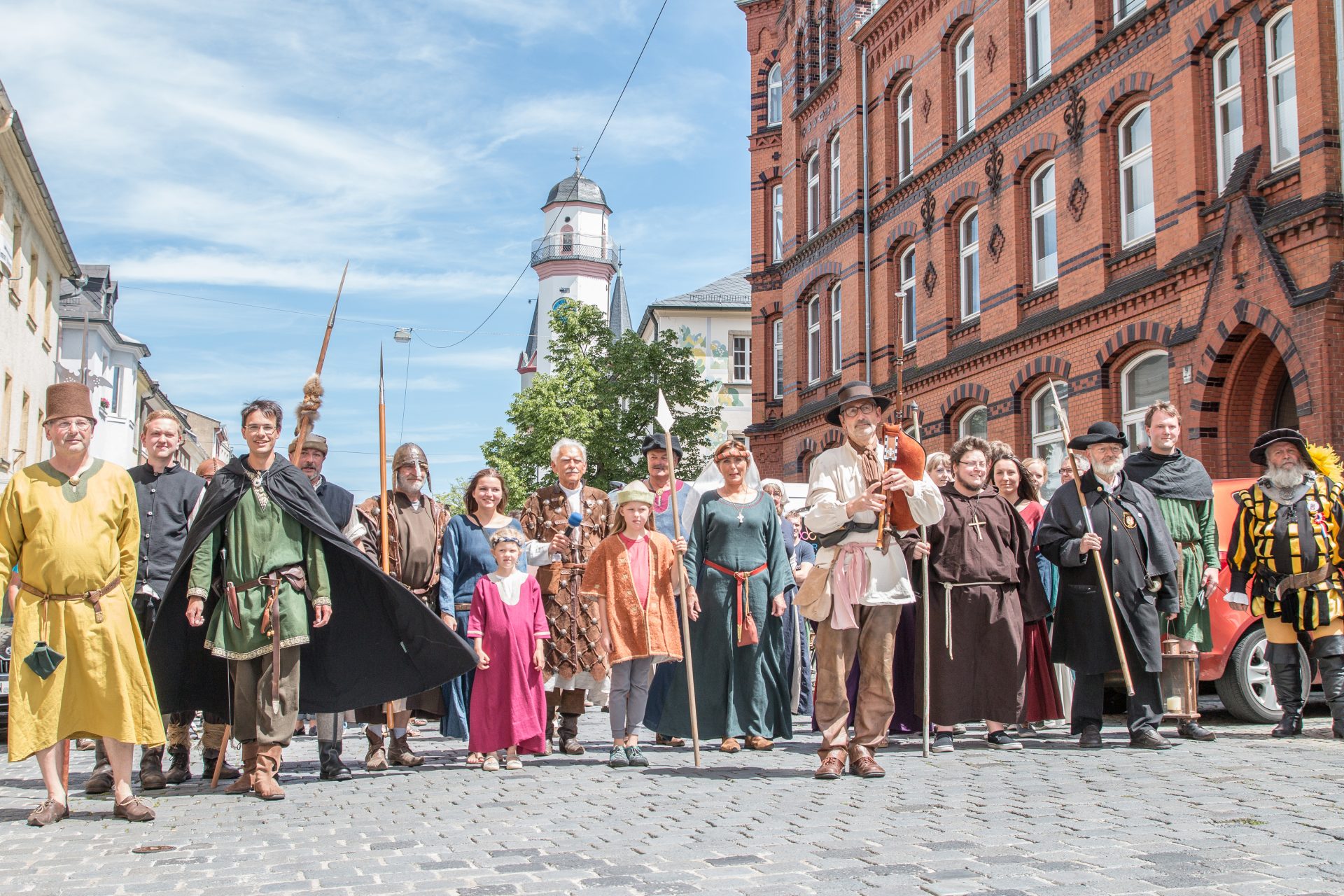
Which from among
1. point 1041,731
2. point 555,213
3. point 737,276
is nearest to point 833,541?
A: point 1041,731

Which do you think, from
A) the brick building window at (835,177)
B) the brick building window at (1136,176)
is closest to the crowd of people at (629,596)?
the brick building window at (1136,176)

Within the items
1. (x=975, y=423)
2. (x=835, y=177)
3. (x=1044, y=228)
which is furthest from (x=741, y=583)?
(x=835, y=177)

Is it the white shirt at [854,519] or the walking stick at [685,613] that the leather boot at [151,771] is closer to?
the walking stick at [685,613]

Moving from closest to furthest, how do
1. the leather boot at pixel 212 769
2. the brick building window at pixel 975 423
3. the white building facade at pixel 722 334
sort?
1. the leather boot at pixel 212 769
2. the brick building window at pixel 975 423
3. the white building facade at pixel 722 334

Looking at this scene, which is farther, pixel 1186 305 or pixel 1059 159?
pixel 1059 159

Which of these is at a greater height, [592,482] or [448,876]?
[592,482]

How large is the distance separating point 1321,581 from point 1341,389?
6.13 metres

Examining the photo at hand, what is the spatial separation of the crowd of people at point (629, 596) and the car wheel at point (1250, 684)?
0.53 m

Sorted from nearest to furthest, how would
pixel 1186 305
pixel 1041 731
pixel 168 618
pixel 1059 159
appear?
pixel 168 618 → pixel 1041 731 → pixel 1186 305 → pixel 1059 159

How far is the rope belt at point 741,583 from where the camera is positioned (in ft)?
28.5

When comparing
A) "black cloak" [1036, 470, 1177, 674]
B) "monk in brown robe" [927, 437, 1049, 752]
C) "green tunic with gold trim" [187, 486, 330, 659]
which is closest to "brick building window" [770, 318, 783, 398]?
"black cloak" [1036, 470, 1177, 674]

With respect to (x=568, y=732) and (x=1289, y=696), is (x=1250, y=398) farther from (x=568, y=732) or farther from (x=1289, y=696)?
(x=568, y=732)

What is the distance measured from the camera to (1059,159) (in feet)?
67.9

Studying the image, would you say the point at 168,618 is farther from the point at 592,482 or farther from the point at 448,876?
the point at 592,482
